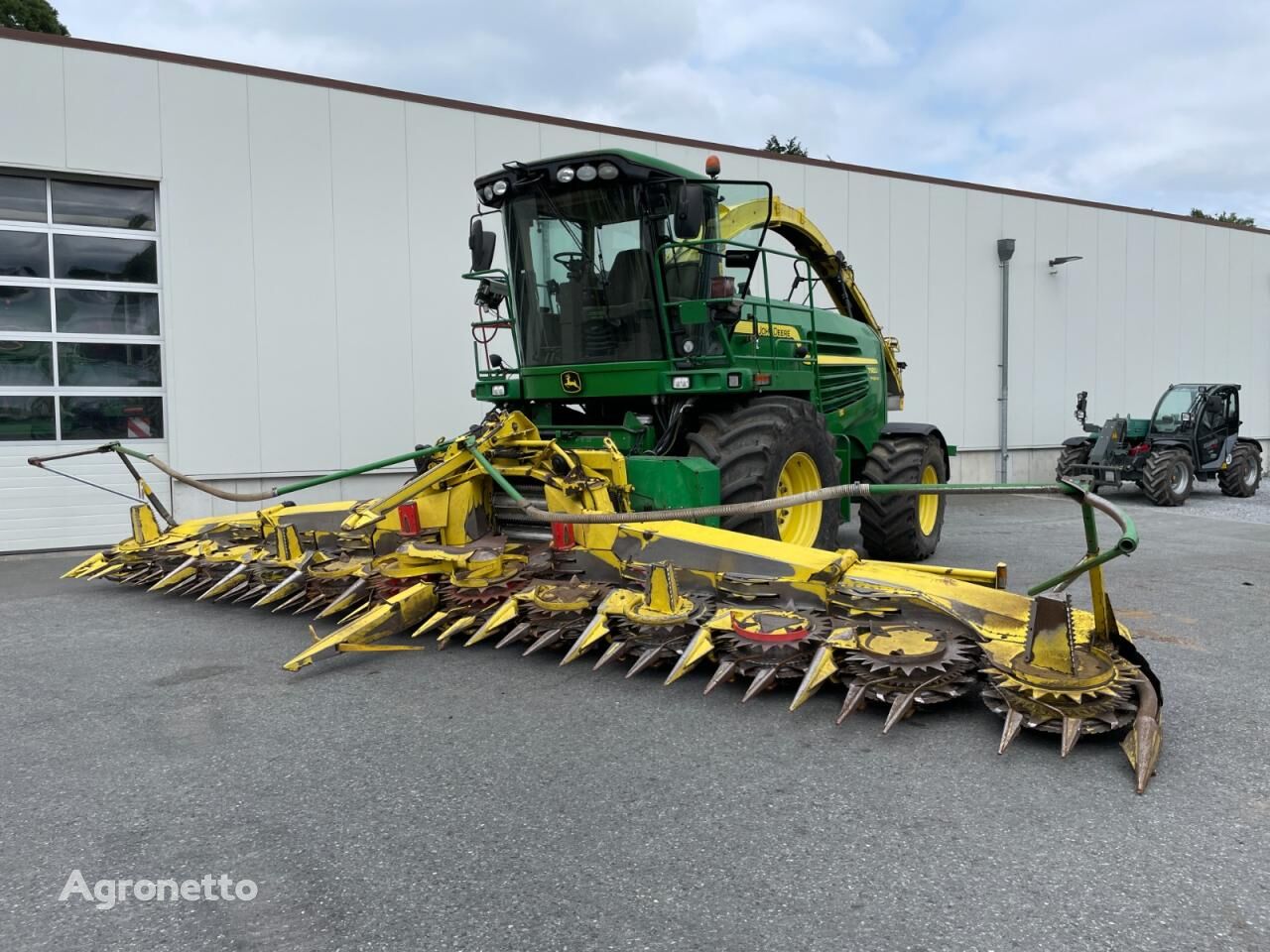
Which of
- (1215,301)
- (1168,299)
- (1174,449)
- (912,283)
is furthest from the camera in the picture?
(1215,301)

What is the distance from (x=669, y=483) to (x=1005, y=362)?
12.7 meters

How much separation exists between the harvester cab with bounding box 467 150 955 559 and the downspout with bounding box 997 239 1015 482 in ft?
32.9

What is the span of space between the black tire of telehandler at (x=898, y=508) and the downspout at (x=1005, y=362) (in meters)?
7.62

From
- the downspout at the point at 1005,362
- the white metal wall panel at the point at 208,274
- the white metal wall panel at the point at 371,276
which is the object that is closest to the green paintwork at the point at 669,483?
the white metal wall panel at the point at 371,276

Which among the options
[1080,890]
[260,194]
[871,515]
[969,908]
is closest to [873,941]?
[969,908]

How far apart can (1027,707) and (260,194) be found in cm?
995

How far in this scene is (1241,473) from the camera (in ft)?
49.8

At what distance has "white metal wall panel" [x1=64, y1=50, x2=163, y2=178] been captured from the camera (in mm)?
9234

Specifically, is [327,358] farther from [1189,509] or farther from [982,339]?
[1189,509]

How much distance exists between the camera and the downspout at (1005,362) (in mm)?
15555

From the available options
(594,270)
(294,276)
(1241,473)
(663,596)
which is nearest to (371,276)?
(294,276)

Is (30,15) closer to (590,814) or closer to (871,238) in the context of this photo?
(871,238)

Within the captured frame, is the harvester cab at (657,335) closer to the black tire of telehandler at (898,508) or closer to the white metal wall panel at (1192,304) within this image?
the black tire of telehandler at (898,508)

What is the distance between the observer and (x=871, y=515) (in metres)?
8.08
